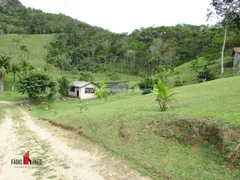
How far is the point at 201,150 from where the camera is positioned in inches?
278

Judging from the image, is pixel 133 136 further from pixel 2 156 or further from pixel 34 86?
pixel 34 86

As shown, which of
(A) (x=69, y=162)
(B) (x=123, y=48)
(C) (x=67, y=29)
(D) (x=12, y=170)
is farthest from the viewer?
(C) (x=67, y=29)

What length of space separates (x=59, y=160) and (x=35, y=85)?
24.6 meters

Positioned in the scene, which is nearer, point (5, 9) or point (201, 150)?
point (201, 150)

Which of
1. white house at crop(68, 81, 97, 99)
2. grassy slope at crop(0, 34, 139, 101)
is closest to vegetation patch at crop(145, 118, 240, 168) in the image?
white house at crop(68, 81, 97, 99)

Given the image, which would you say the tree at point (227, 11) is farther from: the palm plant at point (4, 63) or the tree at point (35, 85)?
the palm plant at point (4, 63)

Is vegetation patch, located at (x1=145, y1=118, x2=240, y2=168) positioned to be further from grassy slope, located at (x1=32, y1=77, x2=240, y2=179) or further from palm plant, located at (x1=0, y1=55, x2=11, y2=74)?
palm plant, located at (x1=0, y1=55, x2=11, y2=74)

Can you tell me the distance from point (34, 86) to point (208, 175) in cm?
2918

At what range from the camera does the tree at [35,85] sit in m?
30.1

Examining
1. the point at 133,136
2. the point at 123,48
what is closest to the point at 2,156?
the point at 133,136

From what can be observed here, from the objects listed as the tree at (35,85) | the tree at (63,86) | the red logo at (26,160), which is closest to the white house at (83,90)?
the tree at (63,86)

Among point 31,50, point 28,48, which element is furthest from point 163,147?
point 28,48

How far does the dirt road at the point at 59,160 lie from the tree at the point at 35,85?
1930 centimetres

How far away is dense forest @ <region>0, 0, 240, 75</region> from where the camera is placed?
65.1m
